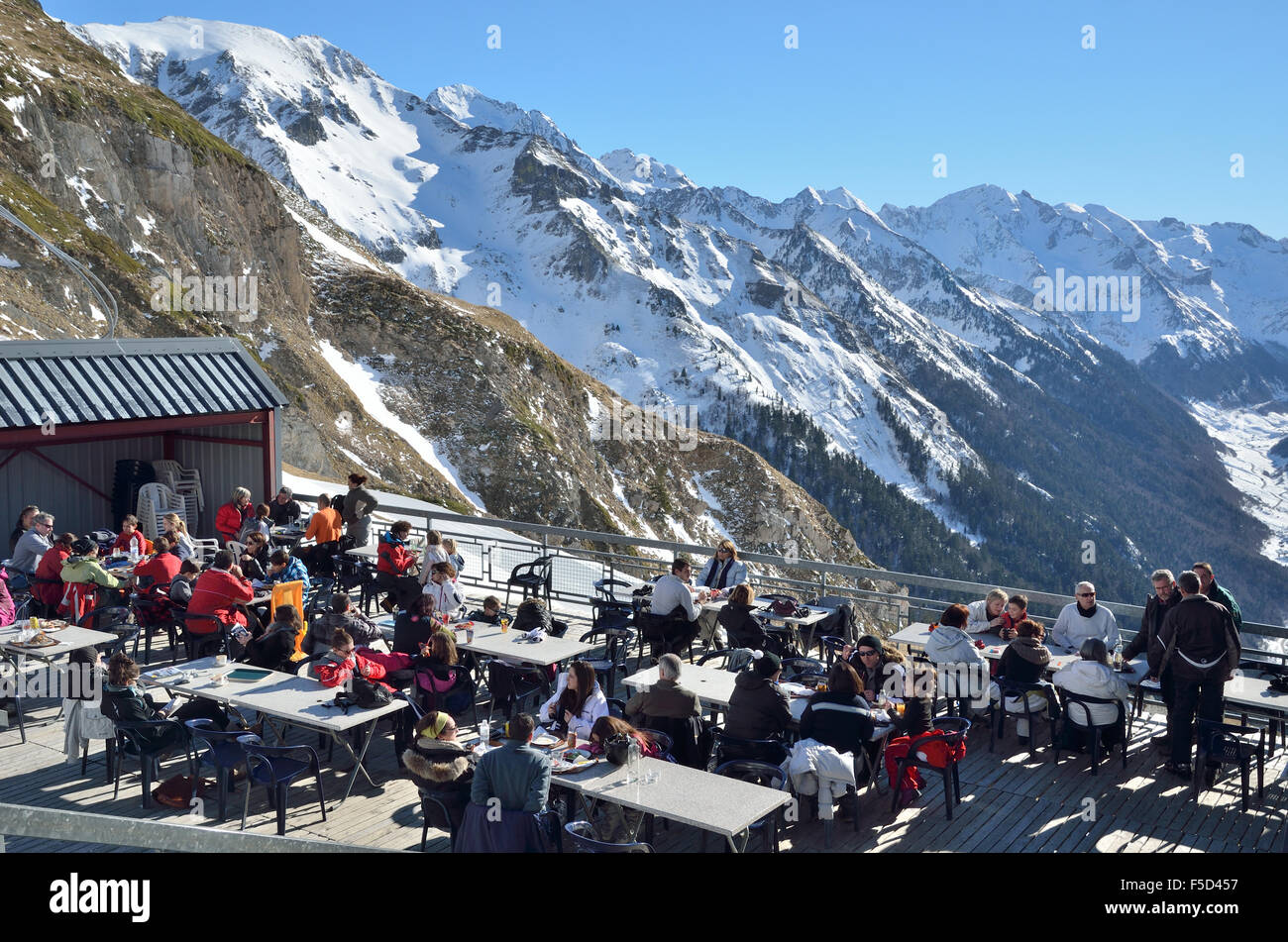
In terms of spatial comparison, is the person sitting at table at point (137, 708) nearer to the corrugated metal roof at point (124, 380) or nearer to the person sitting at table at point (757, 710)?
the person sitting at table at point (757, 710)

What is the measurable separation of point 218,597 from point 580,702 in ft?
18.3

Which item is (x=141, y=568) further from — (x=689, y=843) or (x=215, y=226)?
(x=215, y=226)

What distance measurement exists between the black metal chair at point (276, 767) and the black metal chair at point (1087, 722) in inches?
290

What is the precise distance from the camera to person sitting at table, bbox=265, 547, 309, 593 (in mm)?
12711

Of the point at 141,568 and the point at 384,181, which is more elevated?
the point at 384,181

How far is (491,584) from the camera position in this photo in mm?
17703

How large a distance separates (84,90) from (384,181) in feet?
502

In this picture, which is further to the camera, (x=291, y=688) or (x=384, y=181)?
(x=384, y=181)

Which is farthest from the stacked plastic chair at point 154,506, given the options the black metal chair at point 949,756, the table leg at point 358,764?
the black metal chair at point 949,756

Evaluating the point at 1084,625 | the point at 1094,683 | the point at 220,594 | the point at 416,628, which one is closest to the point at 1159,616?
the point at 1084,625
